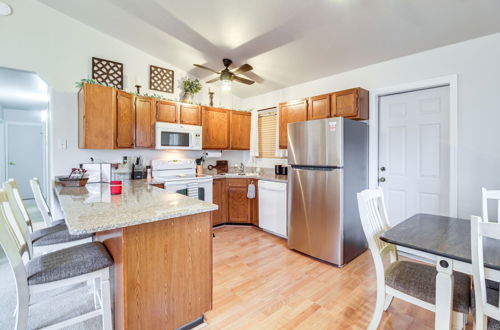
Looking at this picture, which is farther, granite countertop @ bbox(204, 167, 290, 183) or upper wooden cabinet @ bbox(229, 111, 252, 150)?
upper wooden cabinet @ bbox(229, 111, 252, 150)

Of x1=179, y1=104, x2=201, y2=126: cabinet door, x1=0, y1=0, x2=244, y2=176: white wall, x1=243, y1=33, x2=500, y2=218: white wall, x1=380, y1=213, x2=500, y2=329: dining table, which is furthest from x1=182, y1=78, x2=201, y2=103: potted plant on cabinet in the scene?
x1=380, y1=213, x2=500, y2=329: dining table

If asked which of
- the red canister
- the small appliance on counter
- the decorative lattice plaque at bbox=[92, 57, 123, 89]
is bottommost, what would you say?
the red canister

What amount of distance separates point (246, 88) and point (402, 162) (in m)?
2.97

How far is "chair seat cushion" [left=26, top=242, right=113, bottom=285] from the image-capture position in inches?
50.9

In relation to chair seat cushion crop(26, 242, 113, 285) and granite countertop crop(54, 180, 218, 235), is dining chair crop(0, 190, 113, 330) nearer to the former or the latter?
chair seat cushion crop(26, 242, 113, 285)

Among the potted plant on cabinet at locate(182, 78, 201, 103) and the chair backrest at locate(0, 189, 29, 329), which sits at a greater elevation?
the potted plant on cabinet at locate(182, 78, 201, 103)

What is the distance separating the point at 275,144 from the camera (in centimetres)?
445

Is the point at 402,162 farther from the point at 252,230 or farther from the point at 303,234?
the point at 252,230

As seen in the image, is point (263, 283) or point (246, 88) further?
point (246, 88)

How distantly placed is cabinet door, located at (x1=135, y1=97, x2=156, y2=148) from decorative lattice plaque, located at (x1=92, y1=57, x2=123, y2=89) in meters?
0.48

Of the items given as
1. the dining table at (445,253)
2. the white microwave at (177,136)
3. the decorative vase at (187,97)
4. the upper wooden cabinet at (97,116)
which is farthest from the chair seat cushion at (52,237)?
the decorative vase at (187,97)

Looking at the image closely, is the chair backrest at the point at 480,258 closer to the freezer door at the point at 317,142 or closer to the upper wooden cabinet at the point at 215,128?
the freezer door at the point at 317,142

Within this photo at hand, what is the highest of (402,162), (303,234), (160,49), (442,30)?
(160,49)

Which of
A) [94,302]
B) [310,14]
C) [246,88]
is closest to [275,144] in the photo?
[246,88]
